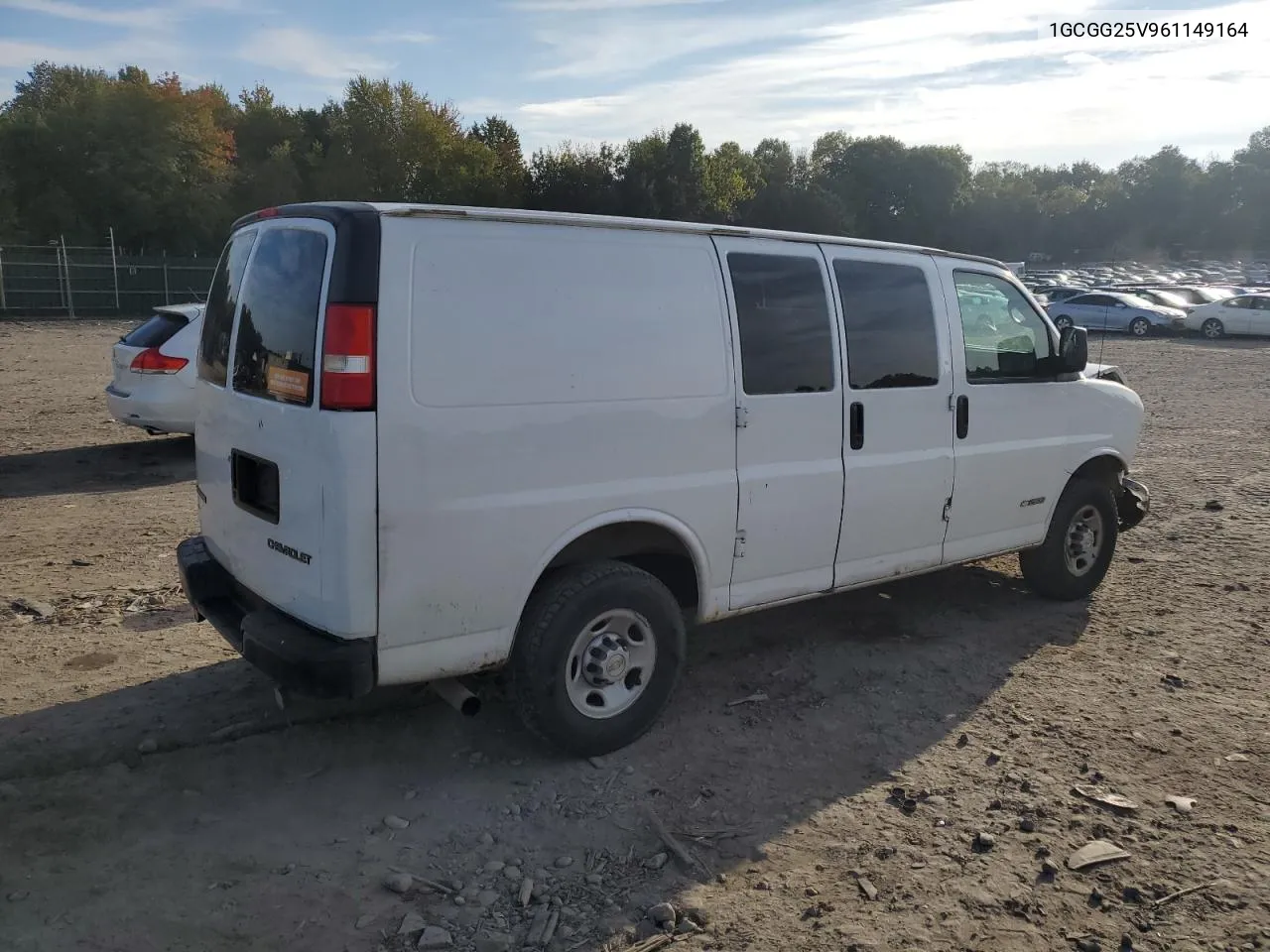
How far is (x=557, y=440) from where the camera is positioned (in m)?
3.93

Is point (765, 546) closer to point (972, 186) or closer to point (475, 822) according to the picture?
point (475, 822)

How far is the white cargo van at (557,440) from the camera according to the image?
358 centimetres

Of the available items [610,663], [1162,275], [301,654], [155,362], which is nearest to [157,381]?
[155,362]

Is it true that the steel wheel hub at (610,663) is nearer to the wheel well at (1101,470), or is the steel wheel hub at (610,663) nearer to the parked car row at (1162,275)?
the wheel well at (1101,470)

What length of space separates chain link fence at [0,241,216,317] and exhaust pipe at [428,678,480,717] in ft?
98.9

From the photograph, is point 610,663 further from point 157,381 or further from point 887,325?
point 157,381

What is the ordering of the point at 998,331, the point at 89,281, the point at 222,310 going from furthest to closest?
the point at 89,281 → the point at 998,331 → the point at 222,310

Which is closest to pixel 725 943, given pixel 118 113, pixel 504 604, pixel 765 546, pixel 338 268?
pixel 504 604

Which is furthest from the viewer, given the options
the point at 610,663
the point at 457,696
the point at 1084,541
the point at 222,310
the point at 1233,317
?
the point at 1233,317

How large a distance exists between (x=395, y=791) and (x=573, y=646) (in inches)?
36.2

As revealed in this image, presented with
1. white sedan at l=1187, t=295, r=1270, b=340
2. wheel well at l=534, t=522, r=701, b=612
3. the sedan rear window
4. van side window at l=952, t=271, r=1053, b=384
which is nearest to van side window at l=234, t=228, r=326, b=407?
wheel well at l=534, t=522, r=701, b=612

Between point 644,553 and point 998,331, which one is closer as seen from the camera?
point 644,553

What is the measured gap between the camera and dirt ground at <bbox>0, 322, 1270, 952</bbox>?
330cm

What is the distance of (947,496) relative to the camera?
17.9 feet
